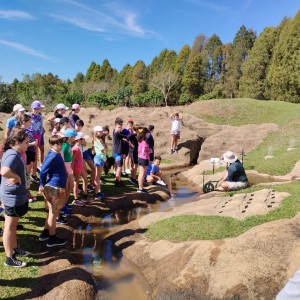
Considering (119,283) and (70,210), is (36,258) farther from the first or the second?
(70,210)

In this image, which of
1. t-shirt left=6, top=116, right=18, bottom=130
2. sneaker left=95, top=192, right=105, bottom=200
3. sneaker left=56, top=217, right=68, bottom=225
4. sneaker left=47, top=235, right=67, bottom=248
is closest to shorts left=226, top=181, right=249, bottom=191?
sneaker left=95, top=192, right=105, bottom=200

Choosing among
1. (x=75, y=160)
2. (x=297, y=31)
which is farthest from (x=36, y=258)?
(x=297, y=31)

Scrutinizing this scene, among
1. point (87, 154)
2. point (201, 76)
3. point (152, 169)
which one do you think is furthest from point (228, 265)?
point (201, 76)

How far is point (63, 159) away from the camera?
792 cm

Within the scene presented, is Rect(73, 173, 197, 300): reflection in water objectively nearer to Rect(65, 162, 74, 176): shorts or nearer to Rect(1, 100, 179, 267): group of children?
Rect(1, 100, 179, 267): group of children

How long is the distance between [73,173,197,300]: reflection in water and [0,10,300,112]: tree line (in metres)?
26.9

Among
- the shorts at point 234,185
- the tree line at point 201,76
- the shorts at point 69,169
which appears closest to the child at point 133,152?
the shorts at point 234,185

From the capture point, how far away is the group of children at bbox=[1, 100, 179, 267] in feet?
21.5

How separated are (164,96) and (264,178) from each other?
42.7m

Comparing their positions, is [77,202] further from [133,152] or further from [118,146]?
[133,152]

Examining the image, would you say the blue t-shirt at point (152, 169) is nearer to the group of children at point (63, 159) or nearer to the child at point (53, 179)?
the group of children at point (63, 159)

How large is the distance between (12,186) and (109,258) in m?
2.49

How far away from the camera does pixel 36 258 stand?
6273 mm

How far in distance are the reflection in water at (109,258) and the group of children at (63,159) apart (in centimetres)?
60
